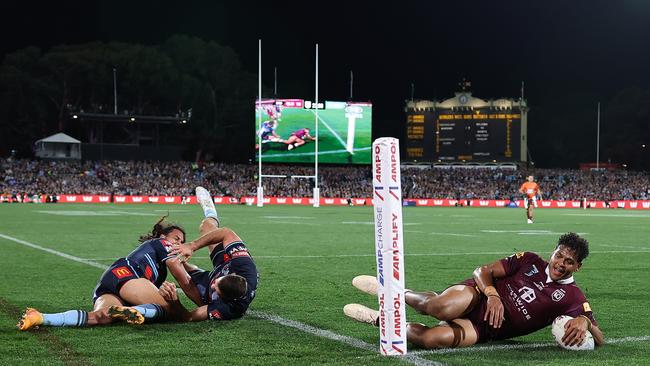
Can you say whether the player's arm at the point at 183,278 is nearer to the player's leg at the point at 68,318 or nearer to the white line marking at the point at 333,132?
the player's leg at the point at 68,318

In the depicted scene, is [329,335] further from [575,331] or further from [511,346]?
[575,331]

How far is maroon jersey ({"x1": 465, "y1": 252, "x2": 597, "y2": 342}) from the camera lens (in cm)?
607

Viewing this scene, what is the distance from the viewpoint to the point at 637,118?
3716 inches

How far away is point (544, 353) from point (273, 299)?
11.7 feet

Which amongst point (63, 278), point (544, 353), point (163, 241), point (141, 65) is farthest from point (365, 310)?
point (141, 65)

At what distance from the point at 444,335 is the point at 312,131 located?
158 feet

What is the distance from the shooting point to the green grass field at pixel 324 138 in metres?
53.2

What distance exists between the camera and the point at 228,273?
24.0ft

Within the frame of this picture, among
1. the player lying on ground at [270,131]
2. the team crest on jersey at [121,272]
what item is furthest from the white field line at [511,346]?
the player lying on ground at [270,131]

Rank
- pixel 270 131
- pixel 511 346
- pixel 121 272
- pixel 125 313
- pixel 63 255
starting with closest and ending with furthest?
1. pixel 511 346
2. pixel 125 313
3. pixel 121 272
4. pixel 63 255
5. pixel 270 131

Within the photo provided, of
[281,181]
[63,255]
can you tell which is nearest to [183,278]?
[63,255]

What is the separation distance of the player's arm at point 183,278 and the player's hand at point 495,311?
2876 millimetres

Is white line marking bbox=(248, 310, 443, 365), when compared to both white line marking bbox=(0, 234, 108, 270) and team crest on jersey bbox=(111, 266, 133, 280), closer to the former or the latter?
team crest on jersey bbox=(111, 266, 133, 280)

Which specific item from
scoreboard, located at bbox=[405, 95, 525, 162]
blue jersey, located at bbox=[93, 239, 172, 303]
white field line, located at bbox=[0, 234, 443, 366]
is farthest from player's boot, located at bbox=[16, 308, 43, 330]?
scoreboard, located at bbox=[405, 95, 525, 162]
